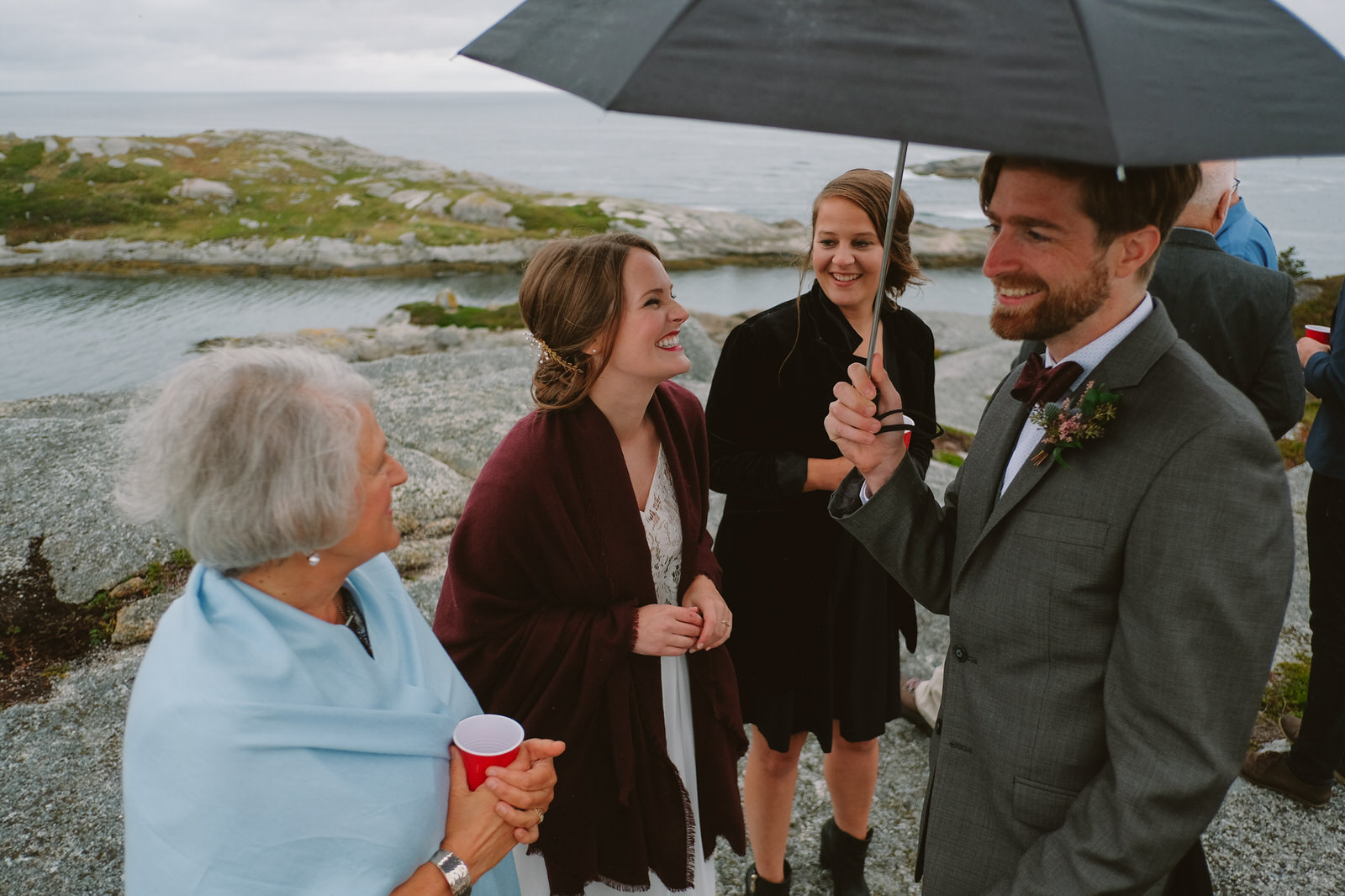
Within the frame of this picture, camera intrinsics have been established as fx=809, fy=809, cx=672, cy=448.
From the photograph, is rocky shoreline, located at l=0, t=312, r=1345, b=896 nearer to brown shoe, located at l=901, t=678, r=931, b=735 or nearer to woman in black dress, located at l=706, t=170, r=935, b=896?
brown shoe, located at l=901, t=678, r=931, b=735

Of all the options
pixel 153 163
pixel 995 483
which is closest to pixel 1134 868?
pixel 995 483

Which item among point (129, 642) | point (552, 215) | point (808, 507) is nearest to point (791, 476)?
point (808, 507)

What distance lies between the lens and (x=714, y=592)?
266cm

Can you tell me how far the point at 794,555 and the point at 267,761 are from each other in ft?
6.47

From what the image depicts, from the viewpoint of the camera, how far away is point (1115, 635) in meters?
1.63

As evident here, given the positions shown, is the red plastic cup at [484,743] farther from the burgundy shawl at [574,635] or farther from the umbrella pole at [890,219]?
the umbrella pole at [890,219]

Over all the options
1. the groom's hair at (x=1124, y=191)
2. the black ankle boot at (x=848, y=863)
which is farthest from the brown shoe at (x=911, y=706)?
the groom's hair at (x=1124, y=191)

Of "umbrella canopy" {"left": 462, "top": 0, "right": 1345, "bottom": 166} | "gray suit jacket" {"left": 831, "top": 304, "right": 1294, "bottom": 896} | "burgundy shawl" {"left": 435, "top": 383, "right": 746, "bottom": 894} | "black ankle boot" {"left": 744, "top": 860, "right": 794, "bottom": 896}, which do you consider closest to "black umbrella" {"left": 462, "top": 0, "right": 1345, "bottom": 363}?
"umbrella canopy" {"left": 462, "top": 0, "right": 1345, "bottom": 166}

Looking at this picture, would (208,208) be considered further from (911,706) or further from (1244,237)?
(1244,237)

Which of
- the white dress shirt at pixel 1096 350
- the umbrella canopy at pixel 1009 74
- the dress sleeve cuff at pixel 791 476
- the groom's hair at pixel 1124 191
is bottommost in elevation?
the dress sleeve cuff at pixel 791 476

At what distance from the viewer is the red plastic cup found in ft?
6.13

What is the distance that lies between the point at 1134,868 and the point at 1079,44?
1.50 meters

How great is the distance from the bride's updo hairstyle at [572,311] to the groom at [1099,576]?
115 cm

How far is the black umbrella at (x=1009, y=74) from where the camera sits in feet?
4.14
